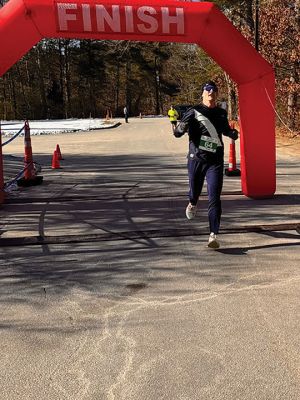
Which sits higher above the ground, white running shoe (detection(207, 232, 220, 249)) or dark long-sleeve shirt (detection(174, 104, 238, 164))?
dark long-sleeve shirt (detection(174, 104, 238, 164))

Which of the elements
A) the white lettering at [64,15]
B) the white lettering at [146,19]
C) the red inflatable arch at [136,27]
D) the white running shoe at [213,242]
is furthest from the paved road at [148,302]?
the white lettering at [64,15]

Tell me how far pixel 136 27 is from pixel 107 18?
18.1 inches

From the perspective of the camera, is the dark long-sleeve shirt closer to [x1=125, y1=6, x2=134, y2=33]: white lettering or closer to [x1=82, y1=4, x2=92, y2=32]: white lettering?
[x1=125, y1=6, x2=134, y2=33]: white lettering

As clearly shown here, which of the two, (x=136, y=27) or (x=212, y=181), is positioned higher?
(x=136, y=27)

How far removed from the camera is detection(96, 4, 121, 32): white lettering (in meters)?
6.67

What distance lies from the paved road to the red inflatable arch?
7.77ft

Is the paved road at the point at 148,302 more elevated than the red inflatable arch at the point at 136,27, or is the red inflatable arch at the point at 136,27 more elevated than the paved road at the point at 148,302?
the red inflatable arch at the point at 136,27

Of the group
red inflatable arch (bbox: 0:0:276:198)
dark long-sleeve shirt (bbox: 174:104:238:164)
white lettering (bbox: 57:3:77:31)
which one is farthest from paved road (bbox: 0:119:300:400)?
white lettering (bbox: 57:3:77:31)

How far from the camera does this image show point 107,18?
672cm

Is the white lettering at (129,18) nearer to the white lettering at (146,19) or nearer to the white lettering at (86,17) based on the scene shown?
the white lettering at (146,19)

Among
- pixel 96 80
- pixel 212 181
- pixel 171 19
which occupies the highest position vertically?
pixel 96 80

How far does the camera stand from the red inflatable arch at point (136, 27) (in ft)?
21.6

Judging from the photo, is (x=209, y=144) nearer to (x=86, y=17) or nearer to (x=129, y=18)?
(x=129, y=18)

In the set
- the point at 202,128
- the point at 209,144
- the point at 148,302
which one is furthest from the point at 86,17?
the point at 148,302
